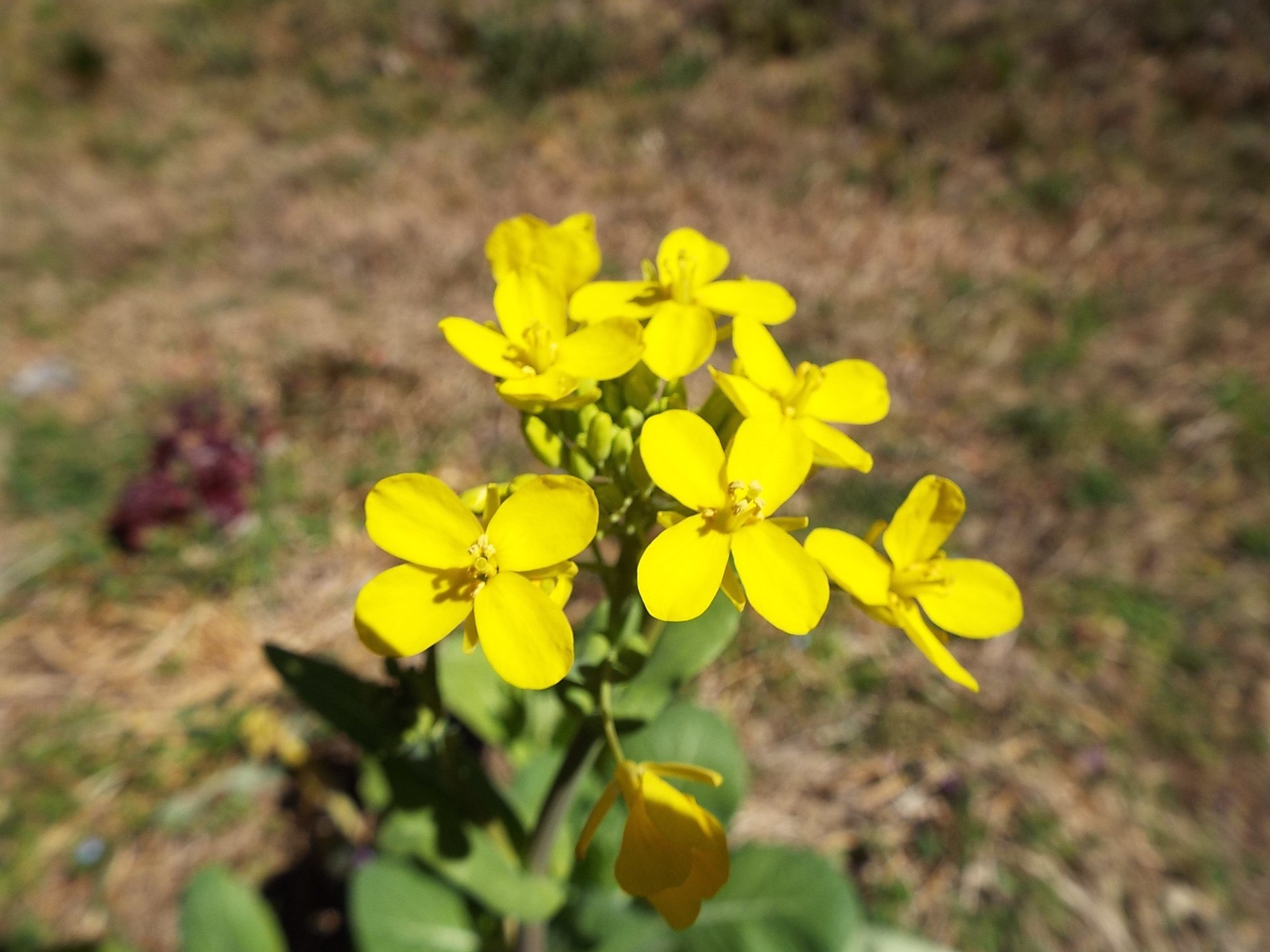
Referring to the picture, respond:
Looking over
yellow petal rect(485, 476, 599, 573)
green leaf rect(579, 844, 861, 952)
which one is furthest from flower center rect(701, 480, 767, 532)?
green leaf rect(579, 844, 861, 952)

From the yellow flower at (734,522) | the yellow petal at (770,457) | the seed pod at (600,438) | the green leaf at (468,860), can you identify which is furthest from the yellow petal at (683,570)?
the green leaf at (468,860)

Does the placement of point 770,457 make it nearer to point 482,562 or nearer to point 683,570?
point 683,570

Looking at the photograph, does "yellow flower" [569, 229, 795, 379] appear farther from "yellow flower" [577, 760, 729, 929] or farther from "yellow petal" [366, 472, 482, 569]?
"yellow flower" [577, 760, 729, 929]

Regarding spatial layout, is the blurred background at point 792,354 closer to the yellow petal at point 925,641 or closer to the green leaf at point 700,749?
the green leaf at point 700,749

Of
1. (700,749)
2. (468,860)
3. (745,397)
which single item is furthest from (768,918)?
(745,397)

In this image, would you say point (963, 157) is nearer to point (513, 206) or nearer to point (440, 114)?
point (513, 206)

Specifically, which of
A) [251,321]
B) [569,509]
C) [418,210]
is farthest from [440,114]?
[569,509]
